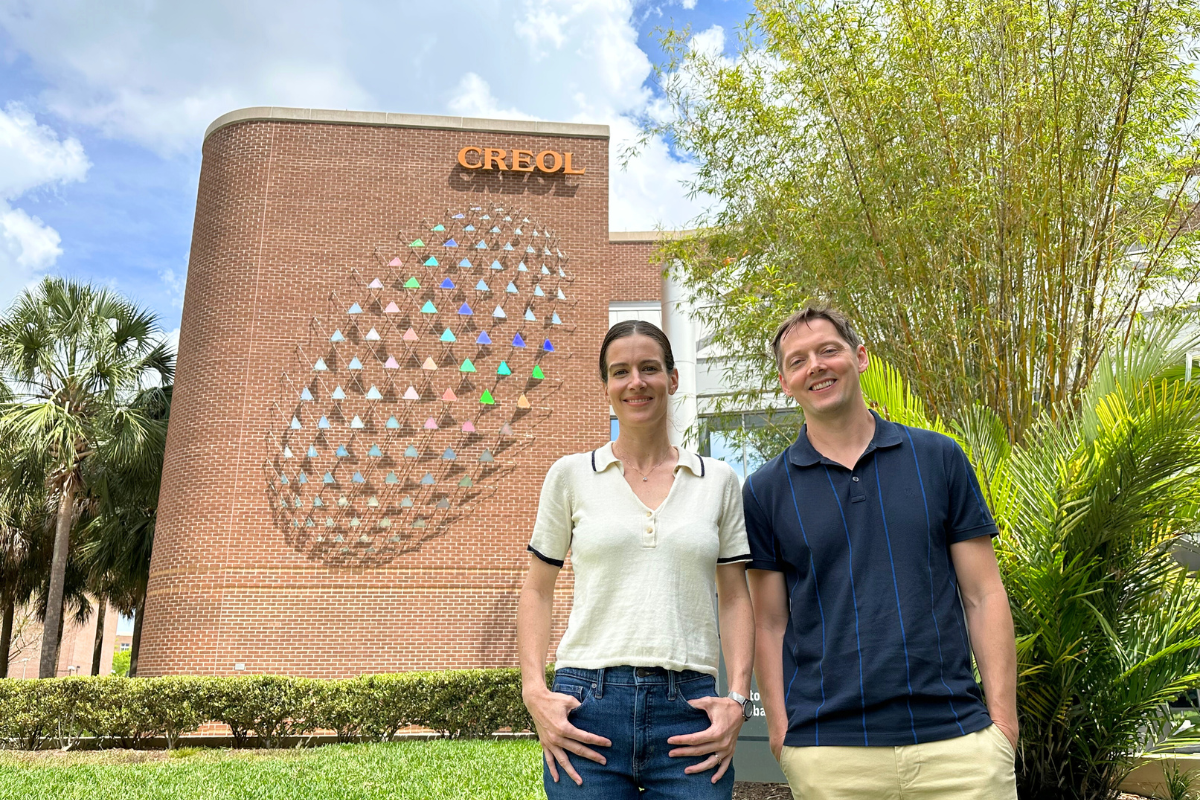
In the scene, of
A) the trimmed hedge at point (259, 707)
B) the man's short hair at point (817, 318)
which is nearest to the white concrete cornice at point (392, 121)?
the trimmed hedge at point (259, 707)

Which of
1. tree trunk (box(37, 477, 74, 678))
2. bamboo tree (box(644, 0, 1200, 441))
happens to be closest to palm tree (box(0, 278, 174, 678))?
tree trunk (box(37, 477, 74, 678))

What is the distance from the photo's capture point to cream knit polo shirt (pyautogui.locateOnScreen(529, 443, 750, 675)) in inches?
77.0

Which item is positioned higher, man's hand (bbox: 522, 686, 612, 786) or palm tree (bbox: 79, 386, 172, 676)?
palm tree (bbox: 79, 386, 172, 676)

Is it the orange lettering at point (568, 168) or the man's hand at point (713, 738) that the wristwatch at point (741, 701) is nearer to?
the man's hand at point (713, 738)

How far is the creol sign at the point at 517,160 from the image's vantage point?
15.2 metres

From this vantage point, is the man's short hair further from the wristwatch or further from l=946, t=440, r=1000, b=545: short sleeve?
the wristwatch

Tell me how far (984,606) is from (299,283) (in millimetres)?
13930

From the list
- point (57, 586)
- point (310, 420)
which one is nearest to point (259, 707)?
point (310, 420)

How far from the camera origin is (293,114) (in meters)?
15.1

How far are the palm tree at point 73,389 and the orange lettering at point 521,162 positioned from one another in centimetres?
747

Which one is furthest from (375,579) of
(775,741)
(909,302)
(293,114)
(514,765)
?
(775,741)

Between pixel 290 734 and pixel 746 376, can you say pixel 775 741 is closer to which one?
pixel 746 376

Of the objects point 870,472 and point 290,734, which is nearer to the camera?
point 870,472

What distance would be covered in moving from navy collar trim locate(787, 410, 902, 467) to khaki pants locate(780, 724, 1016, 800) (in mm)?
666
